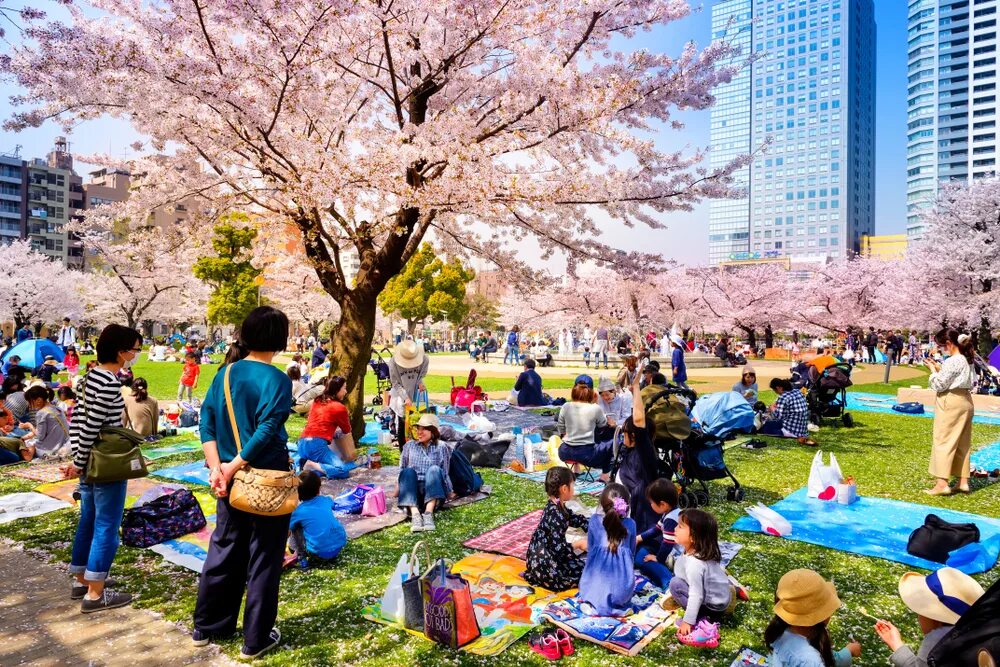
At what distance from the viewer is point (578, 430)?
7938 millimetres

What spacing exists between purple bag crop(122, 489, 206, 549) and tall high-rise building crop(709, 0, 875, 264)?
480ft

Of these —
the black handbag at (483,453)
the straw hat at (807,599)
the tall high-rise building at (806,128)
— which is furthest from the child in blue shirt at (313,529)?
the tall high-rise building at (806,128)

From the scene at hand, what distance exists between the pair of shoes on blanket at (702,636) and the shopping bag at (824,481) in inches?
162

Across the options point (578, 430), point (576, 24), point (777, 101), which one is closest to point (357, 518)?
point (578, 430)

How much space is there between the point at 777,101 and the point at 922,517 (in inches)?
6660

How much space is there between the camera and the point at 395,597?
4277mm

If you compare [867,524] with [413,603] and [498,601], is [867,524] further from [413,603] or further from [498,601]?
[413,603]

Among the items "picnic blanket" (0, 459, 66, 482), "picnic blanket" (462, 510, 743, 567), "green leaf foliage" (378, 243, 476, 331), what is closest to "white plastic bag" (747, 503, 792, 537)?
"picnic blanket" (462, 510, 743, 567)

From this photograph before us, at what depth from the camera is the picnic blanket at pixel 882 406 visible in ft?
45.6

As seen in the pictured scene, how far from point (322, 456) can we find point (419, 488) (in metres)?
2.48

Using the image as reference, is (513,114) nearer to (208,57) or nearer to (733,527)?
(208,57)

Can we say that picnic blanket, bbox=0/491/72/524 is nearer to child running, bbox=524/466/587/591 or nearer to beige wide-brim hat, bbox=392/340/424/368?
beige wide-brim hat, bbox=392/340/424/368

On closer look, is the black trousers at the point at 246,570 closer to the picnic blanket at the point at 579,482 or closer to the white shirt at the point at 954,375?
the picnic blanket at the point at 579,482

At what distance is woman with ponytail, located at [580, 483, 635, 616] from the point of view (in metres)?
4.35
